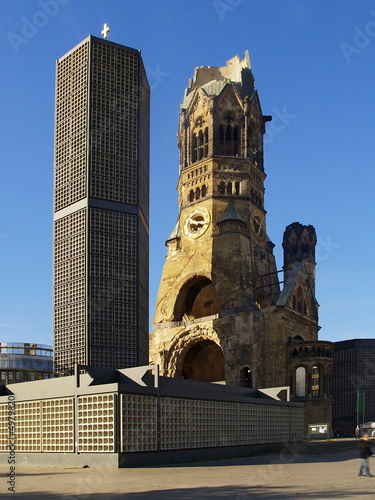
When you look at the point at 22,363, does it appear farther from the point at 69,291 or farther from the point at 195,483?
the point at 195,483

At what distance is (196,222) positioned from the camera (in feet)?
228

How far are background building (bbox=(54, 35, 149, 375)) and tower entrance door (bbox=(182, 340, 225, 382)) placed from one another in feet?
57.2

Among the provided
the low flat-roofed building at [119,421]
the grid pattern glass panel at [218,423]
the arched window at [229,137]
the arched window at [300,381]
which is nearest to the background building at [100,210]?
the low flat-roofed building at [119,421]

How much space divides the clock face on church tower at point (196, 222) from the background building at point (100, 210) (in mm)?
16030

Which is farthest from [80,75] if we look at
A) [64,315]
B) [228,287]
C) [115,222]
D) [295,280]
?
[295,280]

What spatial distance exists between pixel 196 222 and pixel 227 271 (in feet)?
26.2

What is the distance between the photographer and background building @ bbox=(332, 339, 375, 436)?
221 feet

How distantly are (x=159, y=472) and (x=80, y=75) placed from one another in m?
35.6

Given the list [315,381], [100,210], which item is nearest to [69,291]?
[100,210]

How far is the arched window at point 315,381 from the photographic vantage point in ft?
197

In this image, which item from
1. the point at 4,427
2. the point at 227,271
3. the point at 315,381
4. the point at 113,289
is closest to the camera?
the point at 4,427

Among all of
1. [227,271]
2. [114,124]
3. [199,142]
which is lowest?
[227,271]

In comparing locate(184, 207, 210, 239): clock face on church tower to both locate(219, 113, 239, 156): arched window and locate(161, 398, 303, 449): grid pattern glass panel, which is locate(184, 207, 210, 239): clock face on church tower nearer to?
locate(219, 113, 239, 156): arched window

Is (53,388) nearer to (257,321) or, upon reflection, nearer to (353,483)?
(353,483)
